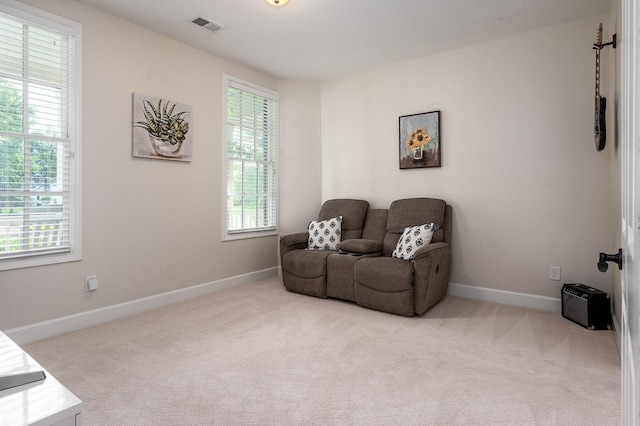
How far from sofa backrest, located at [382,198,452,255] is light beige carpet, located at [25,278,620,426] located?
2.79ft

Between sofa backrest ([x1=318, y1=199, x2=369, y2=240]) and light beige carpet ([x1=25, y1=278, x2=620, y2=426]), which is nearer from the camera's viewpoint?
light beige carpet ([x1=25, y1=278, x2=620, y2=426])

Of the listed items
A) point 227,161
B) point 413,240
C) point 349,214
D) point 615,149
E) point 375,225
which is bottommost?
point 413,240

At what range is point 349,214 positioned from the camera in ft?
14.4

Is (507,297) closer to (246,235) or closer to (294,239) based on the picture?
(294,239)

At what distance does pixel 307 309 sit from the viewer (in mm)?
3430

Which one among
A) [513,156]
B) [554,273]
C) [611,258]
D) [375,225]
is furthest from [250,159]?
[611,258]

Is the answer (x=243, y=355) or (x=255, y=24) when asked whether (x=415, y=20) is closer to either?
(x=255, y=24)

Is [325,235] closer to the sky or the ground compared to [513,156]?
closer to the ground

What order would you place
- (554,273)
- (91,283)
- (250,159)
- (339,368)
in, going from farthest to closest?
(250,159) → (554,273) → (91,283) → (339,368)

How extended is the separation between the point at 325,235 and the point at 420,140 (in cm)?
152

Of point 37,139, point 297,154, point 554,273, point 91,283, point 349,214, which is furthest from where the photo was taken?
point 297,154

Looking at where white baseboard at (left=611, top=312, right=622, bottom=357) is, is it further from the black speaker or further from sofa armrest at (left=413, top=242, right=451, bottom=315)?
sofa armrest at (left=413, top=242, right=451, bottom=315)

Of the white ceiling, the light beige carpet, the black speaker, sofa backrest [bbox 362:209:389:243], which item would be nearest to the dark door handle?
the light beige carpet

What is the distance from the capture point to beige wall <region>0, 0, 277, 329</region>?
2865 mm
